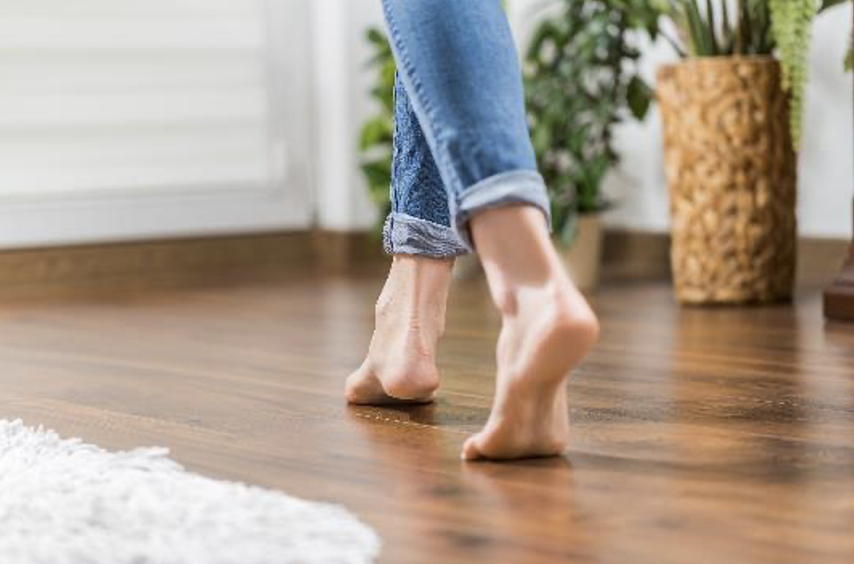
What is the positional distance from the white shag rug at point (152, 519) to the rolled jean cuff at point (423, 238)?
Answer: 343mm

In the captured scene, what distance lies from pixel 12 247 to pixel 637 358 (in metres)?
1.53

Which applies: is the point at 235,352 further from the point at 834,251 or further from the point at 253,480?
the point at 834,251

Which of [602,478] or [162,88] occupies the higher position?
[162,88]

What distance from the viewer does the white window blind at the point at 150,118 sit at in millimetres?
2977

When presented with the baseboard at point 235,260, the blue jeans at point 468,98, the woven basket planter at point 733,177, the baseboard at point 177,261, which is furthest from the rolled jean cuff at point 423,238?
the baseboard at point 177,261

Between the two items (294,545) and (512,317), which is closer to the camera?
(294,545)

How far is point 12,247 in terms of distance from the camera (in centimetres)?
300

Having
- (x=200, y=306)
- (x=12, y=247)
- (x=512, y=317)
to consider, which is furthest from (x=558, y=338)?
(x=12, y=247)

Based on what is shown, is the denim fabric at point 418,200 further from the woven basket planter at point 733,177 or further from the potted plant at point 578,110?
the potted plant at point 578,110

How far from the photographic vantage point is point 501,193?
3.75 ft

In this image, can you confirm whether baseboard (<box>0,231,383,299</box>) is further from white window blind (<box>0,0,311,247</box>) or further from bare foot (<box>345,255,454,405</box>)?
bare foot (<box>345,255,454,405</box>)

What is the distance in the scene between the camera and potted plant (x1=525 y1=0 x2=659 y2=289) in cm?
283

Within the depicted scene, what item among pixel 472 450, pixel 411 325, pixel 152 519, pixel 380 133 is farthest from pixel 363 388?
pixel 380 133

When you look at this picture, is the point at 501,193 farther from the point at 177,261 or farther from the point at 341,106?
the point at 341,106
